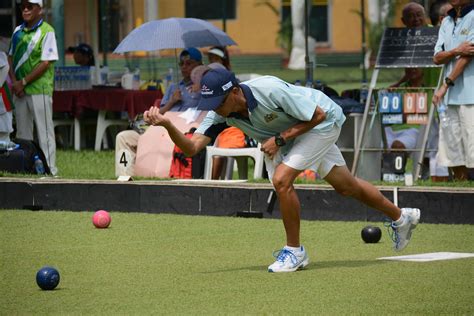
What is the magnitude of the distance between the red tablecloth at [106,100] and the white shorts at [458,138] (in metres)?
5.68

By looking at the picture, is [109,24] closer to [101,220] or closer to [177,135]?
[101,220]

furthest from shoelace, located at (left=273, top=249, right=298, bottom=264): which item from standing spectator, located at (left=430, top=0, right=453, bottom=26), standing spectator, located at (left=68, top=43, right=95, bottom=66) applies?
standing spectator, located at (left=68, top=43, right=95, bottom=66)

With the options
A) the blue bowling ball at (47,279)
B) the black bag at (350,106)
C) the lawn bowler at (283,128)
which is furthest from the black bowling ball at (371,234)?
the black bag at (350,106)

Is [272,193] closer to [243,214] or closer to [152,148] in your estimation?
[243,214]

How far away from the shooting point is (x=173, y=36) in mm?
12953

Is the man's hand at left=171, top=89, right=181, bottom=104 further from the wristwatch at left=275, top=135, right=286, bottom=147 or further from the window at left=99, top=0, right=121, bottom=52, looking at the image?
the window at left=99, top=0, right=121, bottom=52

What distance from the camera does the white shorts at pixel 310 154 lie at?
735 centimetres

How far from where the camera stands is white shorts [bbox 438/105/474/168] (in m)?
9.96

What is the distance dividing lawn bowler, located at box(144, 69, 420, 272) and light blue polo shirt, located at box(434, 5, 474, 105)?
8.41ft

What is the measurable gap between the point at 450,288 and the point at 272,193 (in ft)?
11.3

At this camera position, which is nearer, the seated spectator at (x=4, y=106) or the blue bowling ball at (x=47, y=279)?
the blue bowling ball at (x=47, y=279)

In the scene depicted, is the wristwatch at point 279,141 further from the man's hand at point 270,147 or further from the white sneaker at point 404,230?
the white sneaker at point 404,230

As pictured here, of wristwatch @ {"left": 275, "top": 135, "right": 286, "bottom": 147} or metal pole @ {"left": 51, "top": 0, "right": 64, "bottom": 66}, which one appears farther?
metal pole @ {"left": 51, "top": 0, "right": 64, "bottom": 66}

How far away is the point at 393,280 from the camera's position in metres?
6.80
